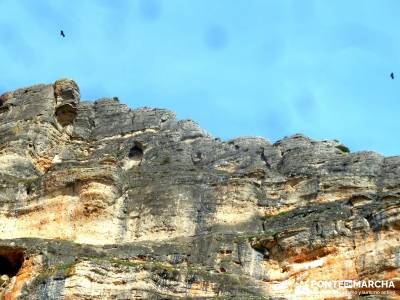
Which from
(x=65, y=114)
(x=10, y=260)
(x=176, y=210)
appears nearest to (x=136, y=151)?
(x=65, y=114)

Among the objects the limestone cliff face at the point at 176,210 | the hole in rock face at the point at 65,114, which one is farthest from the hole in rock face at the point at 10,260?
the hole in rock face at the point at 65,114

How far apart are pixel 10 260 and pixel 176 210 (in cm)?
904

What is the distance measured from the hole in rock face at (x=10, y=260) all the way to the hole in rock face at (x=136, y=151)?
38.6 feet

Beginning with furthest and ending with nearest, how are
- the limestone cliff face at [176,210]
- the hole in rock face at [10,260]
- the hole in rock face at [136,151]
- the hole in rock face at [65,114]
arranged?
1. the hole in rock face at [65,114]
2. the hole in rock face at [136,151]
3. the hole in rock face at [10,260]
4. the limestone cliff face at [176,210]

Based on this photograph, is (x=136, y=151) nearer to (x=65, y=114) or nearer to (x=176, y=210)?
(x=65, y=114)

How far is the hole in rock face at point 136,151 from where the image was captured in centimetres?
5666

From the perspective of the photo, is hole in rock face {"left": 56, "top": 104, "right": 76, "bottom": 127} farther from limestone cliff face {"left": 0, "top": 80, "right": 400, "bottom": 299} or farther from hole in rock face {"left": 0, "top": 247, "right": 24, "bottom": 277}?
hole in rock face {"left": 0, "top": 247, "right": 24, "bottom": 277}

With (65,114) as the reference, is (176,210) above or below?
below

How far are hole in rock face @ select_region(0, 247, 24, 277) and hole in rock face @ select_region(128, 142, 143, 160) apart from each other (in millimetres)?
11780

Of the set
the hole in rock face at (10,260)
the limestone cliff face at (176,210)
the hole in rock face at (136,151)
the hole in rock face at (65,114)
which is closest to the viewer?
the limestone cliff face at (176,210)

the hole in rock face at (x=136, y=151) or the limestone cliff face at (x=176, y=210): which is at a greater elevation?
the hole in rock face at (x=136, y=151)

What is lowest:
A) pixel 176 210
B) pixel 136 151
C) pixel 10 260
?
pixel 10 260

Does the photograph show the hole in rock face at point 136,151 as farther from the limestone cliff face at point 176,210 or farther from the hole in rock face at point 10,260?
the hole in rock face at point 10,260

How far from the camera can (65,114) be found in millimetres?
62375
